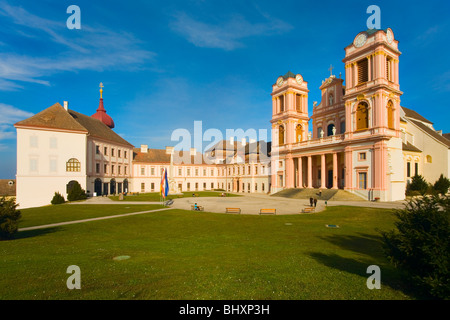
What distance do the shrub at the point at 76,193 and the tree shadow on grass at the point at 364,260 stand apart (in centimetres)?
3921

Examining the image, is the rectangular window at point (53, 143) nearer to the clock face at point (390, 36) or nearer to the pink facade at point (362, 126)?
the pink facade at point (362, 126)

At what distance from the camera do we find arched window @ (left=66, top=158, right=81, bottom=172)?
139 ft

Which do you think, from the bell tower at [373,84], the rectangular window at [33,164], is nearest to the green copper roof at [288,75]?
the bell tower at [373,84]

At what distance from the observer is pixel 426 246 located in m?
5.56

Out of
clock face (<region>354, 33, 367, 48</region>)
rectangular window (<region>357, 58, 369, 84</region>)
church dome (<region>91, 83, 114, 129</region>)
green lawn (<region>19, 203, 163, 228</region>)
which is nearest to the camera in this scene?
green lawn (<region>19, 203, 163, 228</region>)

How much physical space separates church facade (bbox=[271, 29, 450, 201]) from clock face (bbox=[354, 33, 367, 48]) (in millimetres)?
181

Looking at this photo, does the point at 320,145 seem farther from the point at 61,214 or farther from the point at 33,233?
the point at 33,233

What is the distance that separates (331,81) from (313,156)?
15.7 m

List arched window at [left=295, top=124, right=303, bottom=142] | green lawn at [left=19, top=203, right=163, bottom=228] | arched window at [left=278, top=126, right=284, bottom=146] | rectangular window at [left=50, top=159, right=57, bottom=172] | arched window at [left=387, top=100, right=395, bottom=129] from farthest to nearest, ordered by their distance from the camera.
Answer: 1. arched window at [left=278, top=126, right=284, bottom=146]
2. arched window at [left=295, top=124, right=303, bottom=142]
3. rectangular window at [left=50, top=159, right=57, bottom=172]
4. arched window at [left=387, top=100, right=395, bottom=129]
5. green lawn at [left=19, top=203, right=163, bottom=228]

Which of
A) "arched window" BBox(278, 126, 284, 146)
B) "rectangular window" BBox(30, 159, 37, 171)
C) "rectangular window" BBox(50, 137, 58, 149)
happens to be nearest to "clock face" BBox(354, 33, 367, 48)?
"arched window" BBox(278, 126, 284, 146)

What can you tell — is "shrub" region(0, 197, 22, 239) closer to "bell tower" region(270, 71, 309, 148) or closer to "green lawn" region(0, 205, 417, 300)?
"green lawn" region(0, 205, 417, 300)

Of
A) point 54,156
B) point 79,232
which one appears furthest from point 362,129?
point 54,156

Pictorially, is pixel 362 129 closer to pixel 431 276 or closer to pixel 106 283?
pixel 431 276

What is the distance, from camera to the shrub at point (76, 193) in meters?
38.6
